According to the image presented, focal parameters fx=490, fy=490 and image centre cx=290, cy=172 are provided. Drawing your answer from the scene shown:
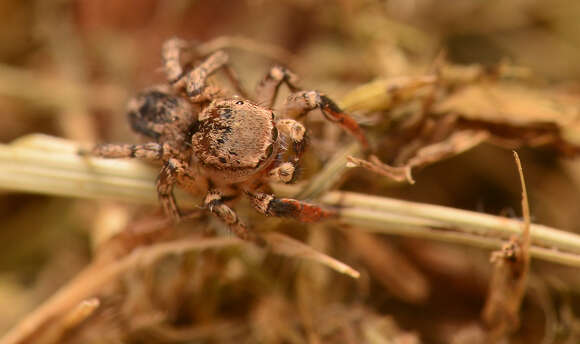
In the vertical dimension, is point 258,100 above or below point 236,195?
above

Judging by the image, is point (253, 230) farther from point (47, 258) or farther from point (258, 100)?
point (47, 258)

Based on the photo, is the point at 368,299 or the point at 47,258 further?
the point at 47,258

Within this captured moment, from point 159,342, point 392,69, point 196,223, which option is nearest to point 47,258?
point 159,342

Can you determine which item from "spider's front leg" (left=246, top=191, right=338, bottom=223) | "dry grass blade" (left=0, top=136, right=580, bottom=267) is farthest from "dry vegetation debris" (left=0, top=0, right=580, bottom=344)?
"spider's front leg" (left=246, top=191, right=338, bottom=223)

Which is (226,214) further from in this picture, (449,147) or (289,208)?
(449,147)

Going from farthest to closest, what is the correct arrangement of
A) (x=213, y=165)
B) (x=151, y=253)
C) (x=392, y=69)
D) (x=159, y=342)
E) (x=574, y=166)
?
Answer: (x=392, y=69) < (x=574, y=166) < (x=159, y=342) < (x=151, y=253) < (x=213, y=165)

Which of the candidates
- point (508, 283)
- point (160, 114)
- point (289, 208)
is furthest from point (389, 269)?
point (160, 114)

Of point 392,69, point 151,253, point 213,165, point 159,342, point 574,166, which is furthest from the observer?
point 392,69

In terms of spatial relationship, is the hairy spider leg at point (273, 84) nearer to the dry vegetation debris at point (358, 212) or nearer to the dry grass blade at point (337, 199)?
the dry vegetation debris at point (358, 212)

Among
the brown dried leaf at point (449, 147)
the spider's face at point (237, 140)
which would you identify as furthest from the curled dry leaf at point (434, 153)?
the spider's face at point (237, 140)
